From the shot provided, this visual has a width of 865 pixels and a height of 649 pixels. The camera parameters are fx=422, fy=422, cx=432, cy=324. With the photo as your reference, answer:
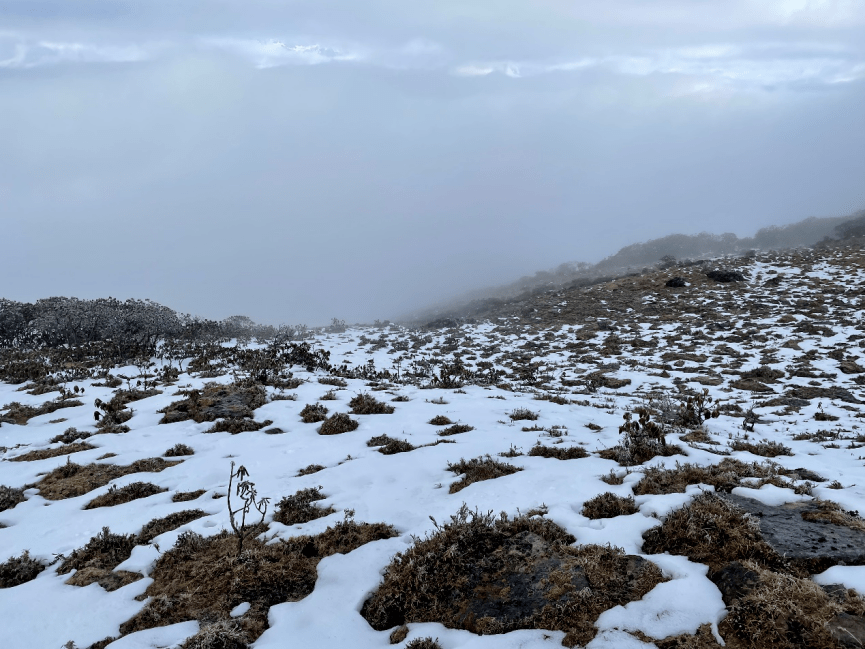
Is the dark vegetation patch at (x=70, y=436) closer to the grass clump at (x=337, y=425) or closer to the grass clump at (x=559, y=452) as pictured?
the grass clump at (x=337, y=425)

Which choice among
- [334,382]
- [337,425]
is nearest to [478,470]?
[337,425]

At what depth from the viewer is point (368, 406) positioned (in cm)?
1075

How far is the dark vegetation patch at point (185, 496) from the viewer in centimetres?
663

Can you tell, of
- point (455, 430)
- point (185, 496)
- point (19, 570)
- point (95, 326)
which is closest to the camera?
point (19, 570)

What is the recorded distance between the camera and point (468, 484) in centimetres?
648

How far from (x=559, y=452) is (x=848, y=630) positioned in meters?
4.70

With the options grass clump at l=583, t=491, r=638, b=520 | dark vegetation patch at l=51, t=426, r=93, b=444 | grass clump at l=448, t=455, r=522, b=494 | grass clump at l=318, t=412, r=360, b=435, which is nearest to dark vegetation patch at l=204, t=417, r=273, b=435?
grass clump at l=318, t=412, r=360, b=435

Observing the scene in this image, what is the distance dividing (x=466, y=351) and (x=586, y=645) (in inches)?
727

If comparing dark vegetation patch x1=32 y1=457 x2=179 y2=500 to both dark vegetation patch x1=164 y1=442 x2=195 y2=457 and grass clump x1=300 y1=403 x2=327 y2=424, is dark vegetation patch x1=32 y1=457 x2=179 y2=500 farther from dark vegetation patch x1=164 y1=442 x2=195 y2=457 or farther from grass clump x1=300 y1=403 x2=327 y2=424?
grass clump x1=300 y1=403 x2=327 y2=424

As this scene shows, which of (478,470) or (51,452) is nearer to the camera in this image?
(478,470)

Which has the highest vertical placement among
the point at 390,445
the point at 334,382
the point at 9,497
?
the point at 9,497

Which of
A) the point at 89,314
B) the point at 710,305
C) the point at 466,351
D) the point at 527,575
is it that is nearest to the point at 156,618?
the point at 527,575

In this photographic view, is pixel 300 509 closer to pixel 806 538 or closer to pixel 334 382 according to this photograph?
pixel 806 538

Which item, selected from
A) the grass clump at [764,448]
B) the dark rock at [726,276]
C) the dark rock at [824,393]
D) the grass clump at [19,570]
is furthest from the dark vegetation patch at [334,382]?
the dark rock at [726,276]
